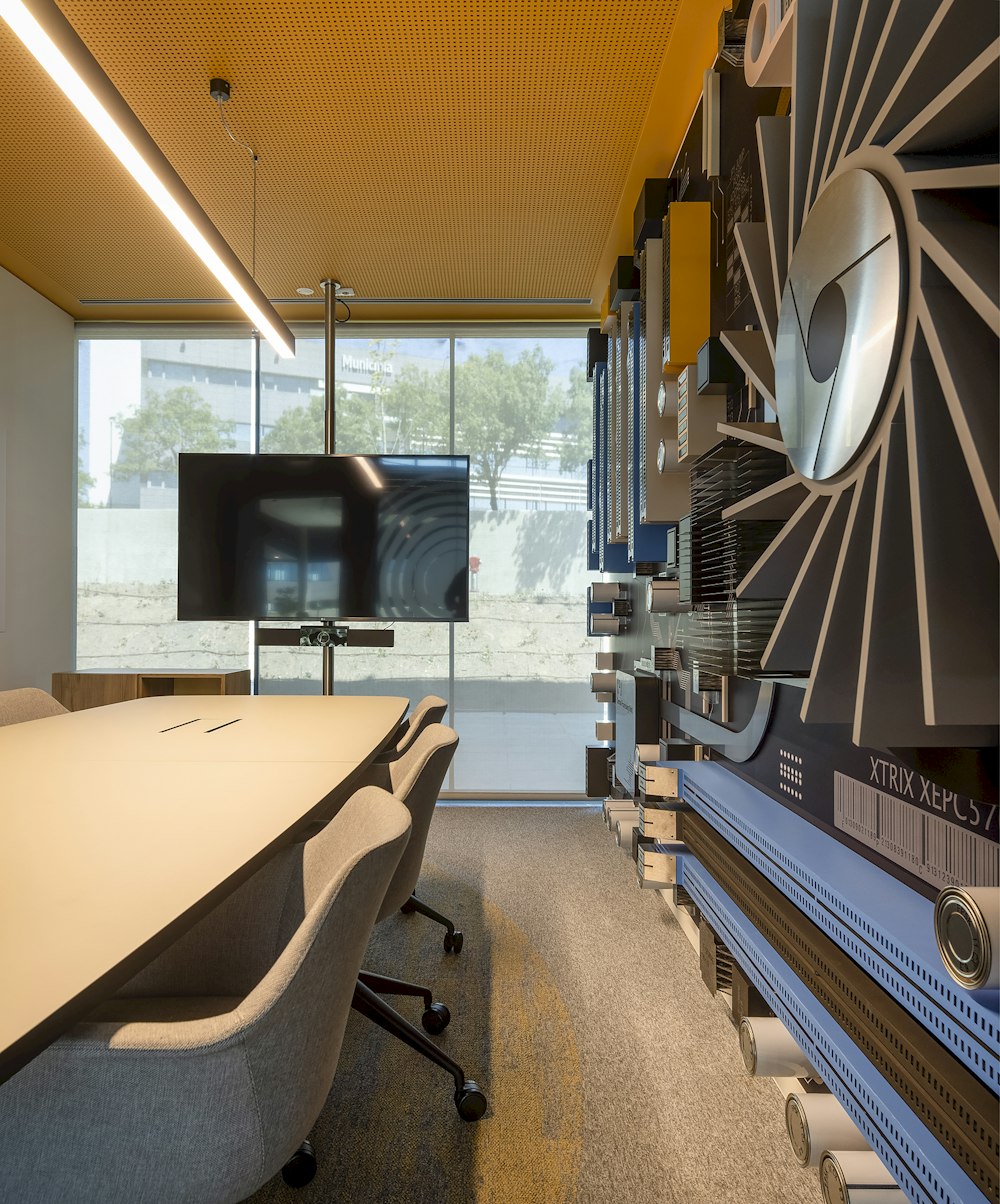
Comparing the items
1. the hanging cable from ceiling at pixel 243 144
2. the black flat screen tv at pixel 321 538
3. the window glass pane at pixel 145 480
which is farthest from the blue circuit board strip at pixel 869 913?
the window glass pane at pixel 145 480

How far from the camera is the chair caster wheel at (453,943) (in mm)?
2736

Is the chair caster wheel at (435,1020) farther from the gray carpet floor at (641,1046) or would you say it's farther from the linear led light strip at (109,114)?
the linear led light strip at (109,114)

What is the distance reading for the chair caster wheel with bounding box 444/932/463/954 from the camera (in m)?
2.74

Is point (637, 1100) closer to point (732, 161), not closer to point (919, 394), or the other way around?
point (919, 394)

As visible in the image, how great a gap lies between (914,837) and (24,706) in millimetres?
3159

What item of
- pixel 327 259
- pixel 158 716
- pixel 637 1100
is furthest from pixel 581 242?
pixel 637 1100

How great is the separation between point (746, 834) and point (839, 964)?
0.43 m

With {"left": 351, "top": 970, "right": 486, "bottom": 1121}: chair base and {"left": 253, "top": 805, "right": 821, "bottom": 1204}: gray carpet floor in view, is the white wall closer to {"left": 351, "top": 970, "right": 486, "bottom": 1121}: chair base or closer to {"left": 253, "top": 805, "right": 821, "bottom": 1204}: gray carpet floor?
{"left": 253, "top": 805, "right": 821, "bottom": 1204}: gray carpet floor

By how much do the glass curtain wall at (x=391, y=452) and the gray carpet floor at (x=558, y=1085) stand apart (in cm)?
223

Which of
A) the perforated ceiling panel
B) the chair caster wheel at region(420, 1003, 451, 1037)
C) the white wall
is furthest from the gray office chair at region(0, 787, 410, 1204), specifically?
the white wall

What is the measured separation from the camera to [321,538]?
484 cm

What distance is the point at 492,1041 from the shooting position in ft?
7.11

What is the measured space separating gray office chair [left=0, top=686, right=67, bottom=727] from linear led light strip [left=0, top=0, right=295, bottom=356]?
72.6 inches

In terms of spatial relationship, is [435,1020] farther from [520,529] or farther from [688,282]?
[520,529]
